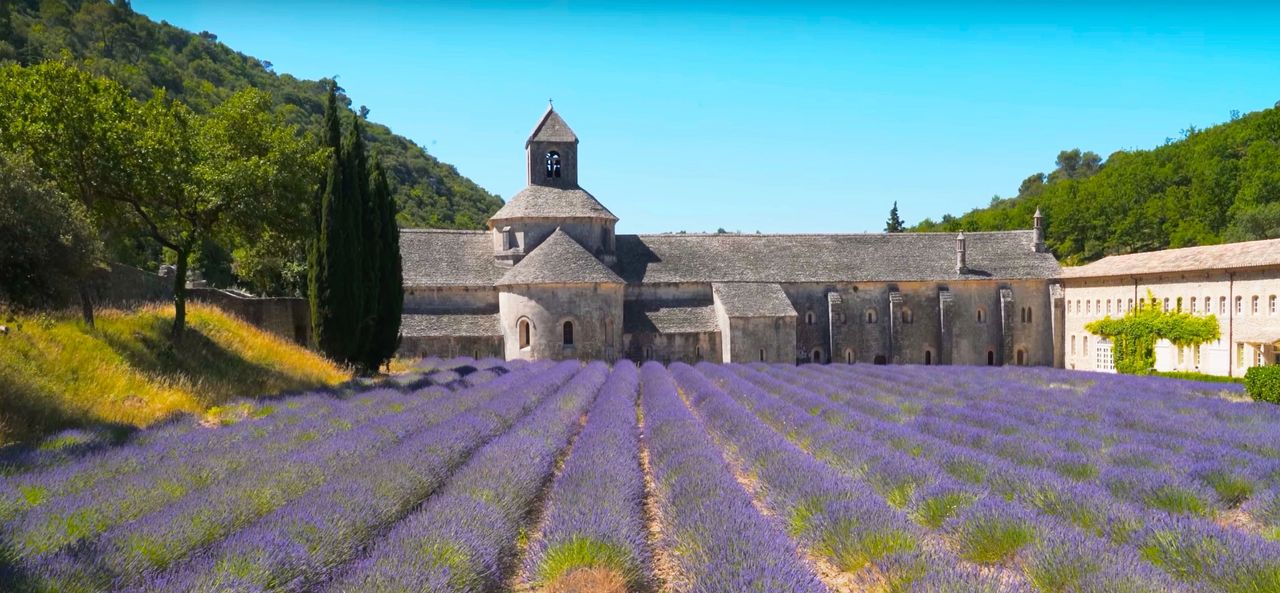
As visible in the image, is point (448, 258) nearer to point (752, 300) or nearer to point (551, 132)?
point (551, 132)

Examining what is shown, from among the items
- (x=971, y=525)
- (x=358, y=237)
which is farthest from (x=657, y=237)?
(x=971, y=525)

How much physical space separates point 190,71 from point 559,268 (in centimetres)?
8315

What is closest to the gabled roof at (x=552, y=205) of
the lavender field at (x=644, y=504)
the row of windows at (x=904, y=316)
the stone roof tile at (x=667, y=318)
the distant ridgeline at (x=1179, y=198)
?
the stone roof tile at (x=667, y=318)

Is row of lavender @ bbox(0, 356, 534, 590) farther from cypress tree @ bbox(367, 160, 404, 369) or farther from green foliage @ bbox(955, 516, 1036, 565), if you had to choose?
cypress tree @ bbox(367, 160, 404, 369)

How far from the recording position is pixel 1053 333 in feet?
127

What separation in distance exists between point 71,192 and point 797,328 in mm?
28434

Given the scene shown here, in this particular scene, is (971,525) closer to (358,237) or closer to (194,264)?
(358,237)

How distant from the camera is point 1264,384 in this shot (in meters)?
18.7

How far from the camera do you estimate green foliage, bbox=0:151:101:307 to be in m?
12.0

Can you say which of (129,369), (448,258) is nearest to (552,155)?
(448,258)

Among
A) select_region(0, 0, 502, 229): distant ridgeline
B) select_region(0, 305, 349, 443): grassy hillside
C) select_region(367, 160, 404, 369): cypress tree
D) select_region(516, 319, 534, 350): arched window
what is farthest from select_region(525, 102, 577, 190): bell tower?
select_region(0, 0, 502, 229): distant ridgeline

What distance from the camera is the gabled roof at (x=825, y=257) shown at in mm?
38000

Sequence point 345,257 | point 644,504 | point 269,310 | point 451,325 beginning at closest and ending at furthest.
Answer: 1. point 644,504
2. point 345,257
3. point 269,310
4. point 451,325

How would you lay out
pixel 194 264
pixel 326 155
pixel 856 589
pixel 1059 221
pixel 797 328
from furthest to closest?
pixel 1059 221, pixel 194 264, pixel 797 328, pixel 326 155, pixel 856 589
